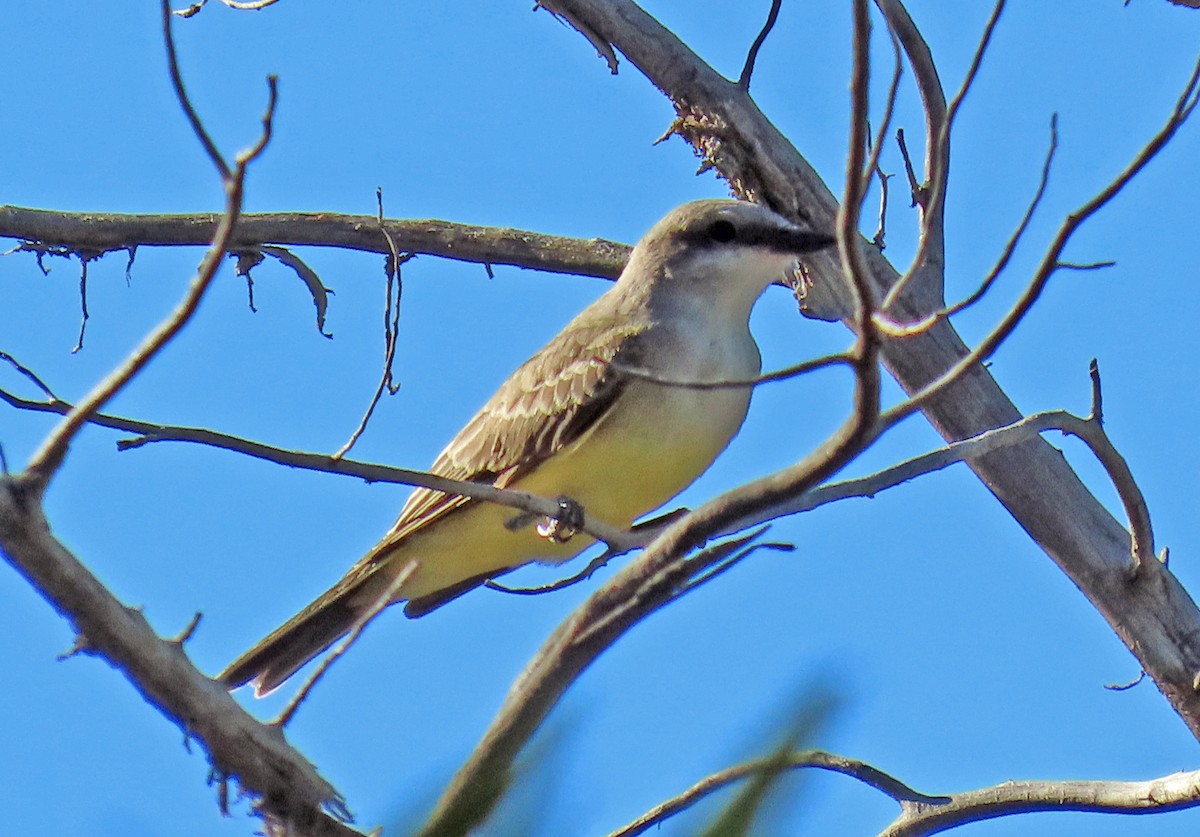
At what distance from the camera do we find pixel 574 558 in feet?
22.1

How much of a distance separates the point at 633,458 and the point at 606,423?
0.59 ft

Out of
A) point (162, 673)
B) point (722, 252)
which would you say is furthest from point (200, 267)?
point (722, 252)

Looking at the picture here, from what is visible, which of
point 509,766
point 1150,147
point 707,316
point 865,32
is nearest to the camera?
point 509,766

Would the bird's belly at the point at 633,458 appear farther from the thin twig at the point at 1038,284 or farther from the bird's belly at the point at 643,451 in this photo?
the thin twig at the point at 1038,284

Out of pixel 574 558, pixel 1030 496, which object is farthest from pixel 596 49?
pixel 1030 496

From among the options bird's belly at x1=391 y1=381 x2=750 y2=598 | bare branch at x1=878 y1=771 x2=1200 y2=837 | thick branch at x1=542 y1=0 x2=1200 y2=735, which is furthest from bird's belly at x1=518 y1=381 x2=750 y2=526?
bare branch at x1=878 y1=771 x2=1200 y2=837

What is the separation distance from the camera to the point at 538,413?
6.54 m

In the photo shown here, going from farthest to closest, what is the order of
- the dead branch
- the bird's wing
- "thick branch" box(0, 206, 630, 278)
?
"thick branch" box(0, 206, 630, 278)
the bird's wing
the dead branch

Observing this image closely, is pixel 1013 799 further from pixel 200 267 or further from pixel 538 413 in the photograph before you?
pixel 200 267

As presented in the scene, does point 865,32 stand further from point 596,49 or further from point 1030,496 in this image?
point 596,49

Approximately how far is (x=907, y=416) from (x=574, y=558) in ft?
13.3

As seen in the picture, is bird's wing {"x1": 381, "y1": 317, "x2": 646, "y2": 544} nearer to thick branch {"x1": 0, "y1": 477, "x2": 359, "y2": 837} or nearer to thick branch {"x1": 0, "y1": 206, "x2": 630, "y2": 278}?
thick branch {"x1": 0, "y1": 206, "x2": 630, "y2": 278}

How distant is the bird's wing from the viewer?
6301 millimetres

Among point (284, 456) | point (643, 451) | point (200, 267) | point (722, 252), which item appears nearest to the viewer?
point (200, 267)
